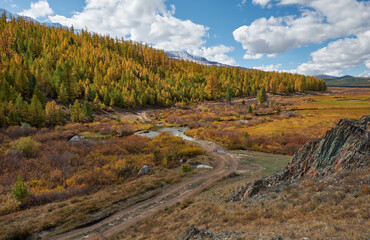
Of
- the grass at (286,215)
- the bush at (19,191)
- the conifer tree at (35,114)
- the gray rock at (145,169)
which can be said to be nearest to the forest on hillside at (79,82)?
the conifer tree at (35,114)

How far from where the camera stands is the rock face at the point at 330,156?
11.5 meters

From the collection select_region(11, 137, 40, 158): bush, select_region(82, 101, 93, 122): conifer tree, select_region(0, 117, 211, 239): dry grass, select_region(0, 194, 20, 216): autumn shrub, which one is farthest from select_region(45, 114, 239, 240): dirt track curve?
select_region(82, 101, 93, 122): conifer tree

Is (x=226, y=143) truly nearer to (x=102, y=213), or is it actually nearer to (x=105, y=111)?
(x=102, y=213)

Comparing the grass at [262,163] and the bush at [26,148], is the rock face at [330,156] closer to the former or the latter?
the grass at [262,163]

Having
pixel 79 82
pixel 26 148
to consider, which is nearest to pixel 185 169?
pixel 26 148

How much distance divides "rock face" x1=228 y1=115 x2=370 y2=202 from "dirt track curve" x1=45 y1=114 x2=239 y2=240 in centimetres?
605

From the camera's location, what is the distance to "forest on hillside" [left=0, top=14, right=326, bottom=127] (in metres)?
56.7

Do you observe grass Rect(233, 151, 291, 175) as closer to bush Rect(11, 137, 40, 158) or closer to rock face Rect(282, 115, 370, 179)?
rock face Rect(282, 115, 370, 179)

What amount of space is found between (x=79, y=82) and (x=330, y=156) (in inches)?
3924

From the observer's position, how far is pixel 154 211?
15.6 metres

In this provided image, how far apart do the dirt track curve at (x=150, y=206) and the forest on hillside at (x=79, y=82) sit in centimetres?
4828

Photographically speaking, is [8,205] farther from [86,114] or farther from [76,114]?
[86,114]

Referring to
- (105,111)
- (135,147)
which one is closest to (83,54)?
(105,111)

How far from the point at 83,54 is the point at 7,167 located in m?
125
